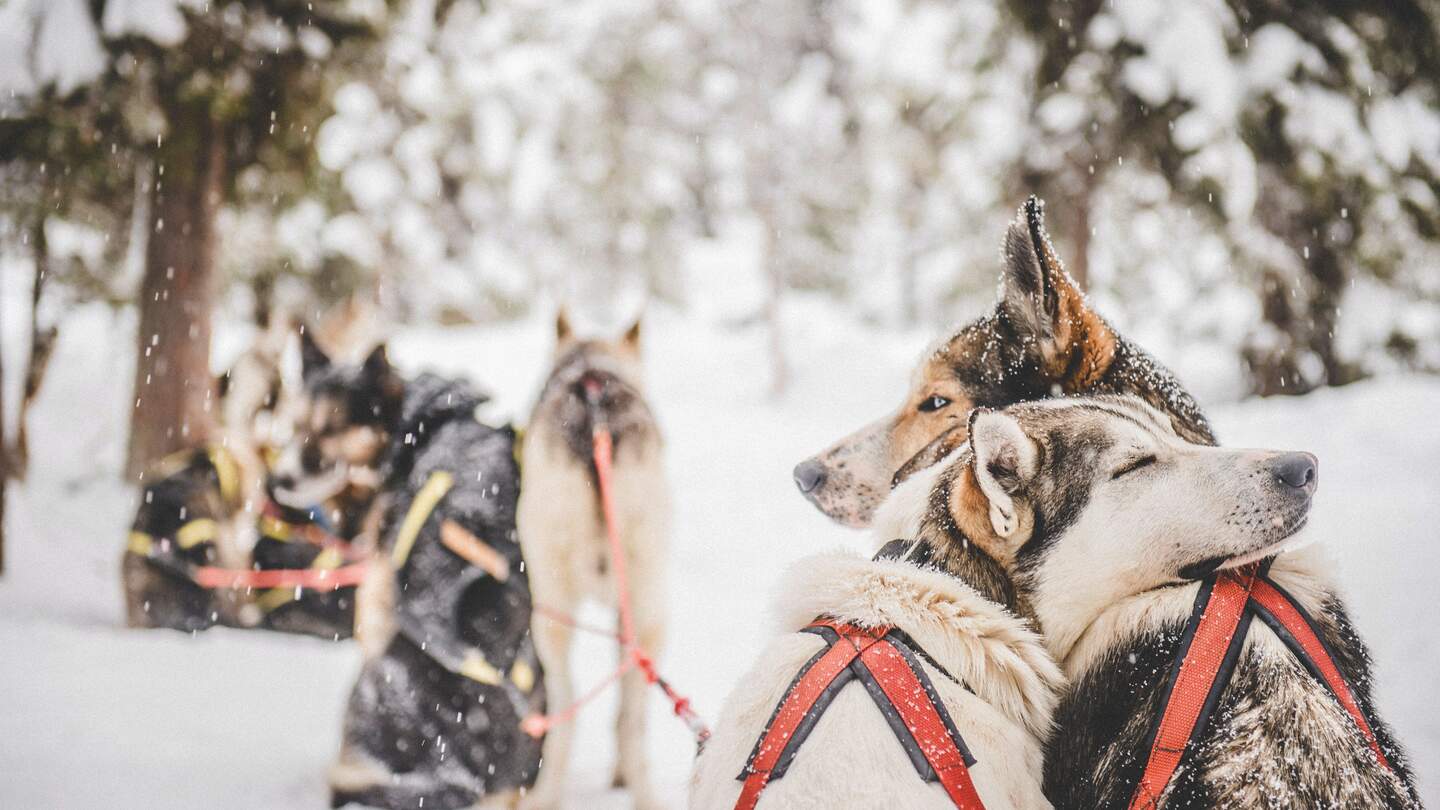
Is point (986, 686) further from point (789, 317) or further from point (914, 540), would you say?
point (789, 317)

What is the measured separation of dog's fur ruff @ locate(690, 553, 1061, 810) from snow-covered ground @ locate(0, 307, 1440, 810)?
25 cm

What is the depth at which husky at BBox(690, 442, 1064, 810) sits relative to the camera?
4.24 ft

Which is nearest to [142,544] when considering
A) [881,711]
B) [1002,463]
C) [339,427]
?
[339,427]

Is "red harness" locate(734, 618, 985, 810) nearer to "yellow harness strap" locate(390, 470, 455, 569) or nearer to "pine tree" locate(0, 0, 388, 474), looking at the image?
"yellow harness strap" locate(390, 470, 455, 569)

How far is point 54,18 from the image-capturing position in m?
5.02

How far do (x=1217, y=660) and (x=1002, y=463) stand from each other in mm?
479

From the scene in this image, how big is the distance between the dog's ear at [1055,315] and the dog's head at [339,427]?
3201 mm

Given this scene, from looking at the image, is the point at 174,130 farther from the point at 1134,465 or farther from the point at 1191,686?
the point at 1191,686

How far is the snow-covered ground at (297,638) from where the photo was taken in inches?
142

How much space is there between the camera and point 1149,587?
152cm

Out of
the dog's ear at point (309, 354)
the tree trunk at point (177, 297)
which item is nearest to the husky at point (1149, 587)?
the dog's ear at point (309, 354)

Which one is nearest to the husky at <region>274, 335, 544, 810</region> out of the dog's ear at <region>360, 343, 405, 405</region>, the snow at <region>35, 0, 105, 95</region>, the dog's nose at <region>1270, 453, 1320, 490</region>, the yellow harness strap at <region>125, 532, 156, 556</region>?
the dog's ear at <region>360, 343, 405, 405</region>

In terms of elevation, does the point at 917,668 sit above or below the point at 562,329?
below

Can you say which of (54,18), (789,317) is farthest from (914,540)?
(789,317)
